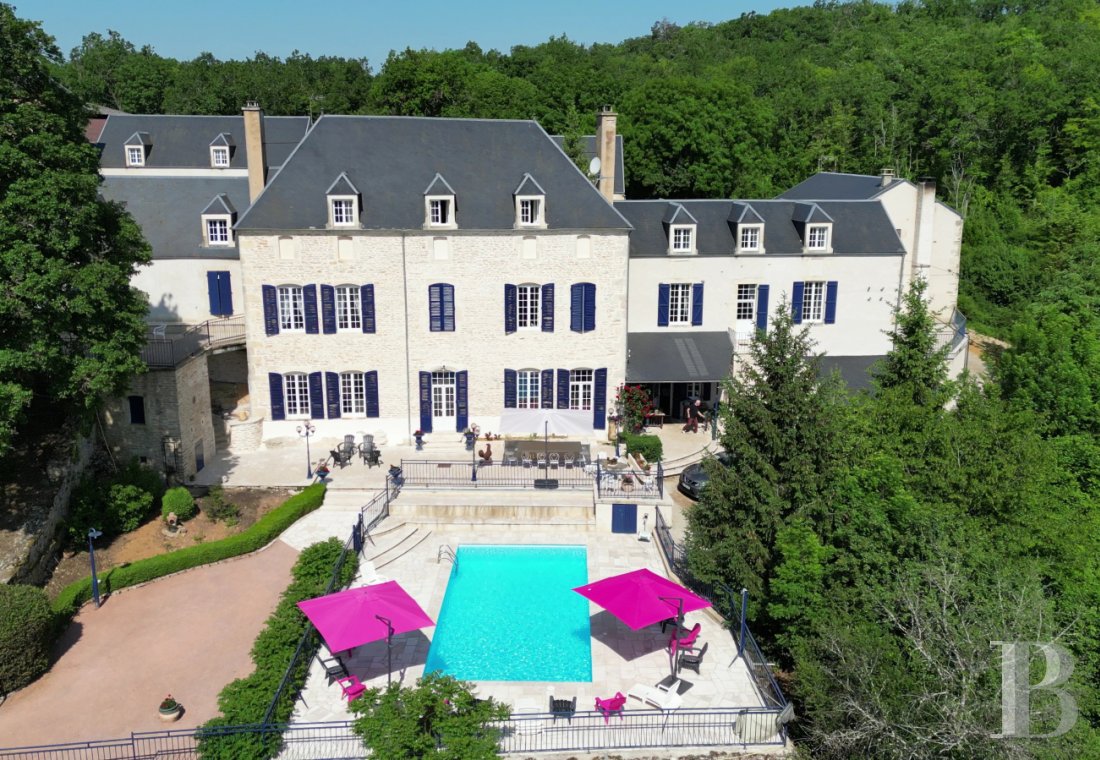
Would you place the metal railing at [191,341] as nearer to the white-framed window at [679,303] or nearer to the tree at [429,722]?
the tree at [429,722]

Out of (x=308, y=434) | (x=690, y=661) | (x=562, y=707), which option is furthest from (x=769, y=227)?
(x=562, y=707)

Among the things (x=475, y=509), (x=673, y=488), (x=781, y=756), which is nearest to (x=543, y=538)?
(x=475, y=509)

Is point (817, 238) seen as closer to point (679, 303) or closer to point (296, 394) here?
point (679, 303)

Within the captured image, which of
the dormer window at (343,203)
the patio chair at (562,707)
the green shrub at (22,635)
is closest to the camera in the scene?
the patio chair at (562,707)

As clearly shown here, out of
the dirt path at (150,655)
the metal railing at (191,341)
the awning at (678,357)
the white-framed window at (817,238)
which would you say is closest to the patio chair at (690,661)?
the dirt path at (150,655)

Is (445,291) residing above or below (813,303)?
above

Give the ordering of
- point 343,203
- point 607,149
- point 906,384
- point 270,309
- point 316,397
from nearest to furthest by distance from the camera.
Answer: point 906,384
point 343,203
point 270,309
point 316,397
point 607,149

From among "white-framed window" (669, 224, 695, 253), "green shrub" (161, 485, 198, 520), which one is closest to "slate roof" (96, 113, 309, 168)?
"white-framed window" (669, 224, 695, 253)
